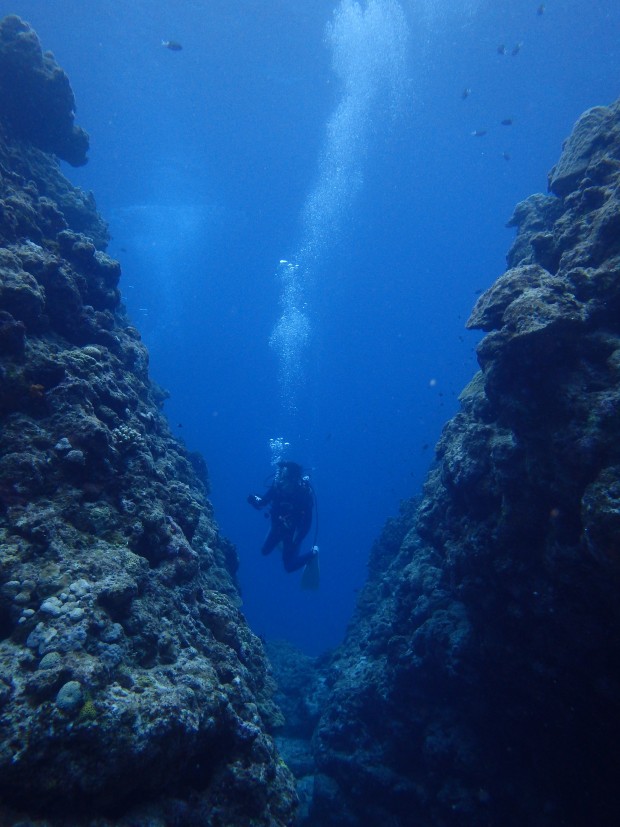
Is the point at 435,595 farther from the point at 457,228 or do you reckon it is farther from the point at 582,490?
the point at 457,228

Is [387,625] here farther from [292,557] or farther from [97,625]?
[97,625]

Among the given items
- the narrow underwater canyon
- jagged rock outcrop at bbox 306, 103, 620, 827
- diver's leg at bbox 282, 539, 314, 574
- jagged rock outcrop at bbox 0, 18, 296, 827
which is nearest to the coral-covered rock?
the narrow underwater canyon

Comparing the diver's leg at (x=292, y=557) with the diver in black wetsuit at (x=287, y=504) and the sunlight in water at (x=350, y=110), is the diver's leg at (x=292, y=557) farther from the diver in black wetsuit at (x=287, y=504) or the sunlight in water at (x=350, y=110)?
the sunlight in water at (x=350, y=110)

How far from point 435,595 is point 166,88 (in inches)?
1522

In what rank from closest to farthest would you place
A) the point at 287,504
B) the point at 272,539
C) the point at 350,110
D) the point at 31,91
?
1. the point at 31,91
2. the point at 287,504
3. the point at 272,539
4. the point at 350,110

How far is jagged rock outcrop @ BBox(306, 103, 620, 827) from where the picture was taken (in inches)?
245

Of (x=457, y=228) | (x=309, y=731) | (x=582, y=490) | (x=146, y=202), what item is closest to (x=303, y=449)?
(x=457, y=228)

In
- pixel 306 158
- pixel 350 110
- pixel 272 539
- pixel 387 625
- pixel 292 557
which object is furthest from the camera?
pixel 306 158

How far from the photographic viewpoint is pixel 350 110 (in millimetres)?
38031

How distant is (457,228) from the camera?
65.8 m

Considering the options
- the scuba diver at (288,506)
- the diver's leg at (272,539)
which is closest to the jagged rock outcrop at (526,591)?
the scuba diver at (288,506)

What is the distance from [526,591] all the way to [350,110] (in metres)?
42.9

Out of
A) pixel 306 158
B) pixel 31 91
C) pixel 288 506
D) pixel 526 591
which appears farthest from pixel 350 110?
pixel 526 591

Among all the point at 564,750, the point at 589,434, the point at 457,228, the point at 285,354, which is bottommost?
the point at 564,750
